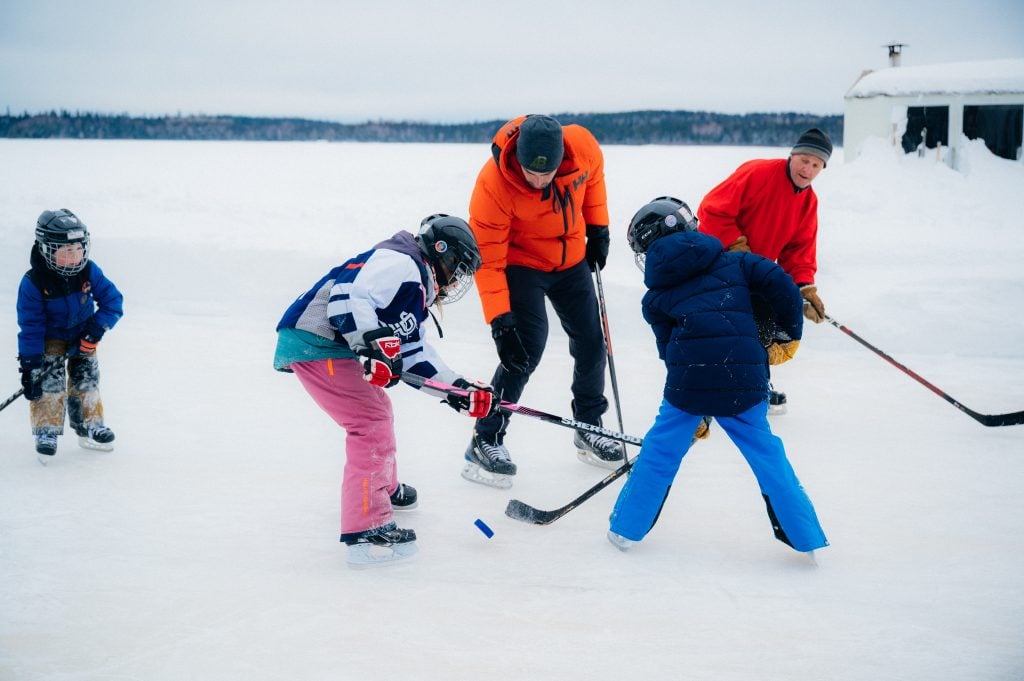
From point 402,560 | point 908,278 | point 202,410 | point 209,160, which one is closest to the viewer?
point 402,560

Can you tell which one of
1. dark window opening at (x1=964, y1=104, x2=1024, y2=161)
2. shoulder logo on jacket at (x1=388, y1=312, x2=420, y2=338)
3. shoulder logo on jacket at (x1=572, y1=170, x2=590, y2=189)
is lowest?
shoulder logo on jacket at (x1=388, y1=312, x2=420, y2=338)

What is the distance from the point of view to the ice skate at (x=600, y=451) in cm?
333

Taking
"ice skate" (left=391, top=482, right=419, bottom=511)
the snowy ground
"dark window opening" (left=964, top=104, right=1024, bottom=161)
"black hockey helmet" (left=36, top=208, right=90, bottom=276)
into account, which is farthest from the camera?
"dark window opening" (left=964, top=104, right=1024, bottom=161)

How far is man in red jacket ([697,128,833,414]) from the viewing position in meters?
3.30

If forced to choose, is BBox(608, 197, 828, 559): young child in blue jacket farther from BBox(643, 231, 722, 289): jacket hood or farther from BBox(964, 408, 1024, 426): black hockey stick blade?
BBox(964, 408, 1024, 426): black hockey stick blade

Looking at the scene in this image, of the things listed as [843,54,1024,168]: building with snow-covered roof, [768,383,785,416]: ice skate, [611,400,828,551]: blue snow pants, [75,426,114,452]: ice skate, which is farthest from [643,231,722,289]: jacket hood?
[843,54,1024,168]: building with snow-covered roof

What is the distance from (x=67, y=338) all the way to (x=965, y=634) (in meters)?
3.33

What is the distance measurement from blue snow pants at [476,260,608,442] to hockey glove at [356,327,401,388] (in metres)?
0.82

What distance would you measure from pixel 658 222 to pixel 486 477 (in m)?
1.20

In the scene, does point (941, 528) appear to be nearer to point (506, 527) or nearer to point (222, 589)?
point (506, 527)

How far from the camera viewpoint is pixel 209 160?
16.8 metres

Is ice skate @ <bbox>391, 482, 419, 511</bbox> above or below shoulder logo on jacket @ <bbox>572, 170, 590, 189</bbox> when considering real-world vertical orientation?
below

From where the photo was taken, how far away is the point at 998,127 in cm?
898

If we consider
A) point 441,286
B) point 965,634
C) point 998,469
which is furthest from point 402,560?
point 998,469
